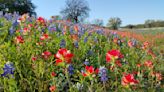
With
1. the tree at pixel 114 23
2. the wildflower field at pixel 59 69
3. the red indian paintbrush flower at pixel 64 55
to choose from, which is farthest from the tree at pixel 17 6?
the red indian paintbrush flower at pixel 64 55

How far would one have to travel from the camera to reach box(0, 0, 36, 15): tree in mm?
41125

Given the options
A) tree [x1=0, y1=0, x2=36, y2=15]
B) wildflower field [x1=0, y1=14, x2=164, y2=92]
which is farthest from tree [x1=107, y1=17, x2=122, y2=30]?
wildflower field [x1=0, y1=14, x2=164, y2=92]

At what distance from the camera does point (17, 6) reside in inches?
1638

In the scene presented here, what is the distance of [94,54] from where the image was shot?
6004mm

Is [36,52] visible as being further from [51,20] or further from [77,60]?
[51,20]

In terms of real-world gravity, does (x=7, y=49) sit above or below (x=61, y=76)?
above

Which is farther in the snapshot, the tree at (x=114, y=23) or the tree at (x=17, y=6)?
the tree at (x=114, y=23)

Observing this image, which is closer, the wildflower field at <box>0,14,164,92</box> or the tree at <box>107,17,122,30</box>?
the wildflower field at <box>0,14,164,92</box>

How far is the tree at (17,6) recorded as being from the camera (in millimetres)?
41125

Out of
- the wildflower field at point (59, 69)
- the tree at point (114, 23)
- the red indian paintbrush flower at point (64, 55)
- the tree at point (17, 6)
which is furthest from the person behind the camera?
the tree at point (114, 23)

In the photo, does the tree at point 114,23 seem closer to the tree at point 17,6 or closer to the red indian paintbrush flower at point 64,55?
the tree at point 17,6

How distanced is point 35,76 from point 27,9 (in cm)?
3838

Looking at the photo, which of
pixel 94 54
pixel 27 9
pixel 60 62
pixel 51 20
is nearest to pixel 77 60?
pixel 94 54

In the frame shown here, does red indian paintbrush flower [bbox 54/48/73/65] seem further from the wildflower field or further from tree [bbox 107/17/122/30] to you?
tree [bbox 107/17/122/30]
